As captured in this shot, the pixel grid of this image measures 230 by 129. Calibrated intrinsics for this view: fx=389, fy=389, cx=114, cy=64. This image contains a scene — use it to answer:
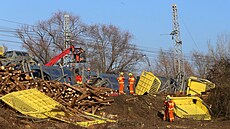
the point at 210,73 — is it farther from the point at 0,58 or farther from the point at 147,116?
the point at 0,58

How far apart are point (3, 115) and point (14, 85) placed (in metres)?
3.65

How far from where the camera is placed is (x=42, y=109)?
13781 mm

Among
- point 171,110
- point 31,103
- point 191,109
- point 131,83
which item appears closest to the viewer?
point 31,103

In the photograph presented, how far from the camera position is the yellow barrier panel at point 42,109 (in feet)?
43.4

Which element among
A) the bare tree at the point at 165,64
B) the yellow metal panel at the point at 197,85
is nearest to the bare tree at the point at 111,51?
the bare tree at the point at 165,64

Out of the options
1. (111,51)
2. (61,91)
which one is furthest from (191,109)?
(111,51)

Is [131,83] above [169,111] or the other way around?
above

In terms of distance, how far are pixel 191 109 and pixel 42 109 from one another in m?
7.54

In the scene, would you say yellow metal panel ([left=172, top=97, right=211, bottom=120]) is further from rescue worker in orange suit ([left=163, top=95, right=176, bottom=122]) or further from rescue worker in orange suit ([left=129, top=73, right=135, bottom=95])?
rescue worker in orange suit ([left=129, top=73, right=135, bottom=95])

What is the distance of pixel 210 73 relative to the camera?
24.6 m

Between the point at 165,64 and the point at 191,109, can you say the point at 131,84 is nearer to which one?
the point at 191,109

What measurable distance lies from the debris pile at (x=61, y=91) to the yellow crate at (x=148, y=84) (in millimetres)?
5495

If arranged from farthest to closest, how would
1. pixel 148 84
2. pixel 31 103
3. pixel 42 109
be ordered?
1. pixel 148 84
2. pixel 31 103
3. pixel 42 109

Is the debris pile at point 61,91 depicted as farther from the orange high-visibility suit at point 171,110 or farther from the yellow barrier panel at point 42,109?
the orange high-visibility suit at point 171,110
